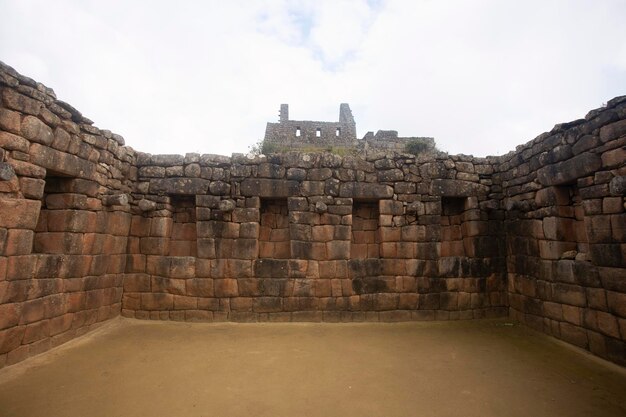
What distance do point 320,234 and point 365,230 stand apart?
111cm

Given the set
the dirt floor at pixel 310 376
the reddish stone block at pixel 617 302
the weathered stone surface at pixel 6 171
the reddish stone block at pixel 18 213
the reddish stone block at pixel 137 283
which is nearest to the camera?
the dirt floor at pixel 310 376

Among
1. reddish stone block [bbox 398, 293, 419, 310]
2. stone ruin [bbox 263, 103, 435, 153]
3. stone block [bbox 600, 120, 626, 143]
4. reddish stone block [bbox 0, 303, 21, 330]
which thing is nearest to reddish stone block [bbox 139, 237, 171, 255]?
reddish stone block [bbox 0, 303, 21, 330]

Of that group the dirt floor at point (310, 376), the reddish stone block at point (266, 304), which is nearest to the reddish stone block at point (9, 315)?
the dirt floor at point (310, 376)

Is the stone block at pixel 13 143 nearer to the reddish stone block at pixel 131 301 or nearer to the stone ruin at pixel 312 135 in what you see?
the reddish stone block at pixel 131 301

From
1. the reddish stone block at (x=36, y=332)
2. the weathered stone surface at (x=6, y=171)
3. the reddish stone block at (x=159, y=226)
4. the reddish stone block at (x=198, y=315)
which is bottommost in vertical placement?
the reddish stone block at (x=198, y=315)

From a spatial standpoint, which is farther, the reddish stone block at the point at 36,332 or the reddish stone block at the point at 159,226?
the reddish stone block at the point at 159,226

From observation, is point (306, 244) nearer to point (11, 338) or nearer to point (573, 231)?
point (11, 338)

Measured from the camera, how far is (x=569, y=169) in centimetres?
508

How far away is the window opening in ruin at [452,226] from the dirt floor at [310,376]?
71.4 inches

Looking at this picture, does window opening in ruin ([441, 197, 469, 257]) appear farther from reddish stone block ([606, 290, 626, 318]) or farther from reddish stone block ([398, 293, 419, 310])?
reddish stone block ([606, 290, 626, 318])

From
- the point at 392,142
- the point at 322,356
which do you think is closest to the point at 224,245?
the point at 322,356

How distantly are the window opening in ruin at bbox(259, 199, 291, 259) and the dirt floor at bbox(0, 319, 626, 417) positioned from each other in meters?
1.63

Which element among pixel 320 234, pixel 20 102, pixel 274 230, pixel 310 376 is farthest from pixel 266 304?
pixel 20 102

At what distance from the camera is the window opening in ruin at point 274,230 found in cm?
657
